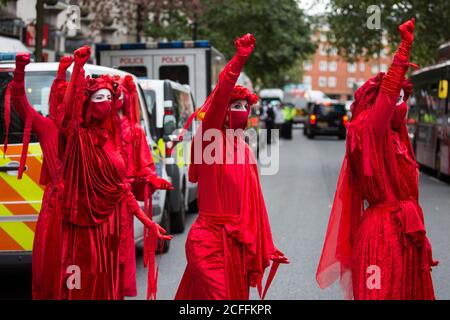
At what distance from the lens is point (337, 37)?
33.7 m

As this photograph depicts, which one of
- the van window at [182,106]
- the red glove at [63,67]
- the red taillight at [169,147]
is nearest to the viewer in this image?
the red glove at [63,67]

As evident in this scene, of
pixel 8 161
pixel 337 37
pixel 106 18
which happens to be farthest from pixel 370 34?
pixel 8 161

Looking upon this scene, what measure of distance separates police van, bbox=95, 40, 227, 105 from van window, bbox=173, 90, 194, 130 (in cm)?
561

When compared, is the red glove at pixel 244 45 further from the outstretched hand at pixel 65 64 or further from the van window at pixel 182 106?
the van window at pixel 182 106

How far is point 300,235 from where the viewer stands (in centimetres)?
1290

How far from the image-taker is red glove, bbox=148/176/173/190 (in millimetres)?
6977

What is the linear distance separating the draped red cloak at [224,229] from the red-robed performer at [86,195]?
0.66m

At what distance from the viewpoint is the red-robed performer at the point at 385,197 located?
19.2 ft

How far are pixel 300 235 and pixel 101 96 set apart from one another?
6.69m

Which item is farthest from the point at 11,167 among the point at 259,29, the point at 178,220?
the point at 259,29

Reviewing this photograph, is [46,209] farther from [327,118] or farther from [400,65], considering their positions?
[327,118]

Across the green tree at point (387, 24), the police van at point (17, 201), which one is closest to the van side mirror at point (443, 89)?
the green tree at point (387, 24)

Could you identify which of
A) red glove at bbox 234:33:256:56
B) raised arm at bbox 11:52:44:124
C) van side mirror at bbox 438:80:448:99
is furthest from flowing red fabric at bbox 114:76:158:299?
van side mirror at bbox 438:80:448:99
